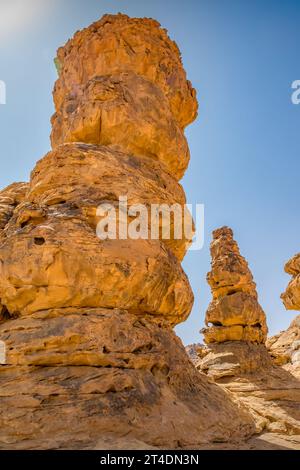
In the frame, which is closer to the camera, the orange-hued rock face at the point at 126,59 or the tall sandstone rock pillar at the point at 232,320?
the orange-hued rock face at the point at 126,59

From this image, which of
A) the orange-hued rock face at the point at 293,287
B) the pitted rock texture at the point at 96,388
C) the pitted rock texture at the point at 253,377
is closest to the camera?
the pitted rock texture at the point at 96,388

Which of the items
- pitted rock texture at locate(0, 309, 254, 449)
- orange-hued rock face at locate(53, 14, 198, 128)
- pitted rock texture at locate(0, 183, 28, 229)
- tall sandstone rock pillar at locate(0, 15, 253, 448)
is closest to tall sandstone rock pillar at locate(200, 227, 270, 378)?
tall sandstone rock pillar at locate(0, 15, 253, 448)

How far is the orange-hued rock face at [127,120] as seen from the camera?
8.50 meters

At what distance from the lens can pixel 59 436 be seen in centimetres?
392

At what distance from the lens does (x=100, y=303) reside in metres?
5.84

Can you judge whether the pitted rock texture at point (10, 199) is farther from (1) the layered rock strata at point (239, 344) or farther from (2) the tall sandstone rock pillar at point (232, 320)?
(2) the tall sandstone rock pillar at point (232, 320)

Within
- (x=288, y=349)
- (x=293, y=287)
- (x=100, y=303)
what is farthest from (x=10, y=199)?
(x=288, y=349)

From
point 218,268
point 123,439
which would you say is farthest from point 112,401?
point 218,268

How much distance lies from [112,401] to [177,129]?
8.05m

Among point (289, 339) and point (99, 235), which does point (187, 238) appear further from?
point (289, 339)

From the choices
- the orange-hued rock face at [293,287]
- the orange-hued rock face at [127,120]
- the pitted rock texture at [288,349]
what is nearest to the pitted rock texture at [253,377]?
Answer: the pitted rock texture at [288,349]

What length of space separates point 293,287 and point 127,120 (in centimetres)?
1762

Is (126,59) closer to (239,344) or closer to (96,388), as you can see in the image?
(96,388)

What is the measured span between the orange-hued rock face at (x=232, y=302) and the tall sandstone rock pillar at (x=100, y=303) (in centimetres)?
1142
